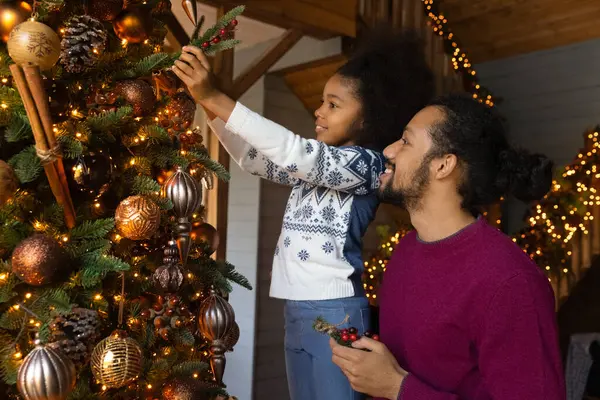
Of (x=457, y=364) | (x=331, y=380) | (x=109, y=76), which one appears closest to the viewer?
(x=109, y=76)

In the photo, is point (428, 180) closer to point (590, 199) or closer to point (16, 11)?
point (16, 11)

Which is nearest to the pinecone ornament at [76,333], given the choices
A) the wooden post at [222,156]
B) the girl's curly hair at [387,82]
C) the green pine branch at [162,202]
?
the green pine branch at [162,202]

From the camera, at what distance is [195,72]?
1175mm

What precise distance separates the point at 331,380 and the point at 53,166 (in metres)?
0.87

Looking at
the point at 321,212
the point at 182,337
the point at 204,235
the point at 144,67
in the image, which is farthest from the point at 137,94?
the point at 321,212

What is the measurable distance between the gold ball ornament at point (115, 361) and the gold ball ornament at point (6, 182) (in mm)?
291

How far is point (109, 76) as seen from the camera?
1103 mm

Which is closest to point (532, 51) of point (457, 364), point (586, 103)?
point (586, 103)

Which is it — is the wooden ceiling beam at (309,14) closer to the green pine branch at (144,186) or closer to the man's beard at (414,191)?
the man's beard at (414,191)

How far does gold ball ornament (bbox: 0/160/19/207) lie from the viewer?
2.95 ft

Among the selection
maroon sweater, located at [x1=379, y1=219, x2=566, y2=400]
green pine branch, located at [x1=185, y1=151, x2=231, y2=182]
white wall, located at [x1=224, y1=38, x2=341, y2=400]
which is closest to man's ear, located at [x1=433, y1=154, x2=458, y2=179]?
maroon sweater, located at [x1=379, y1=219, x2=566, y2=400]

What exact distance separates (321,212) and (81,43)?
29.6 inches

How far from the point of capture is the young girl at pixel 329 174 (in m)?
1.36

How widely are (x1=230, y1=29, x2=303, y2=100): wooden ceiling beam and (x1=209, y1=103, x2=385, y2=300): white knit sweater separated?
5.72 ft
